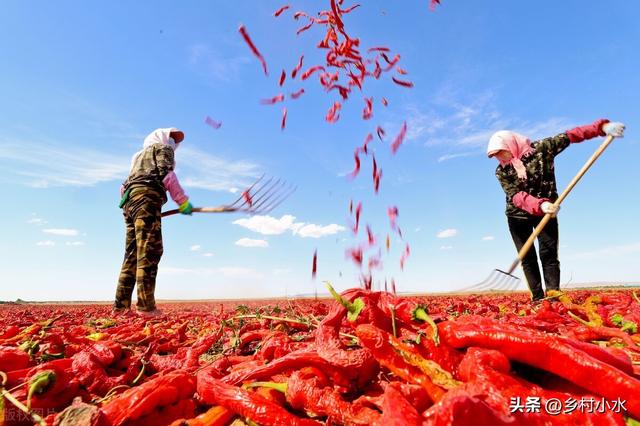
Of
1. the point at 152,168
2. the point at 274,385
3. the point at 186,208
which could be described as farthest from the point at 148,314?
the point at 274,385

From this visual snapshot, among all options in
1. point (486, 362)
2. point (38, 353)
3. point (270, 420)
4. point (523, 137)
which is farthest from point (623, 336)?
point (523, 137)

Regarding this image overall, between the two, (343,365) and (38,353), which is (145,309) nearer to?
(38,353)

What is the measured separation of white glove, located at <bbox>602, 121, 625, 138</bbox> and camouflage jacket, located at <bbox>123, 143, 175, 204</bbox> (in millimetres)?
7678

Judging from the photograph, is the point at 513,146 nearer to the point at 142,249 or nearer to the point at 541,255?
the point at 541,255

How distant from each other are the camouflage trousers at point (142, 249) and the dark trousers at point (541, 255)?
647 cm

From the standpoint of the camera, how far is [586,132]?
7223 mm

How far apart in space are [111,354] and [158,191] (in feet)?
17.0

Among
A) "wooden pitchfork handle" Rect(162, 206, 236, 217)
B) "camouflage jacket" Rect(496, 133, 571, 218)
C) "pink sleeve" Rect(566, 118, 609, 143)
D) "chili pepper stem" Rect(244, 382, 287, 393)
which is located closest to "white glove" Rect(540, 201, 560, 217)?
"camouflage jacket" Rect(496, 133, 571, 218)

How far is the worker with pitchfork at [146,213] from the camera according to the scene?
268 inches

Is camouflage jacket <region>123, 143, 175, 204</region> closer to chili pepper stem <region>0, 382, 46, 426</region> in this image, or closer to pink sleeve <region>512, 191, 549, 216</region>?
chili pepper stem <region>0, 382, 46, 426</region>

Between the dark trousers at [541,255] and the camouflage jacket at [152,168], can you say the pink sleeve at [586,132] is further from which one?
the camouflage jacket at [152,168]

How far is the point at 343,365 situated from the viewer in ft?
5.58

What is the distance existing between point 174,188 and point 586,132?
7749mm

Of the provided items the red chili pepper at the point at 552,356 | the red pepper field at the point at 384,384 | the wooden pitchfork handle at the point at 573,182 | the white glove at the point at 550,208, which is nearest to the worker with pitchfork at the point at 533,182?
the white glove at the point at 550,208
